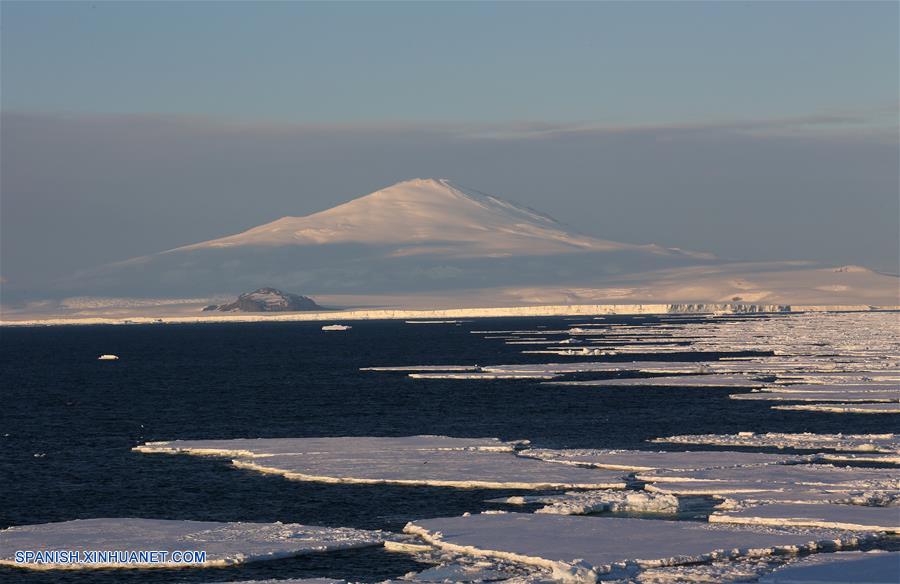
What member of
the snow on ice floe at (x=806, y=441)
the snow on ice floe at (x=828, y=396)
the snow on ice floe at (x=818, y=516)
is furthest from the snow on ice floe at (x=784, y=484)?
the snow on ice floe at (x=828, y=396)

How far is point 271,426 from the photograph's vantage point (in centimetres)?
5462

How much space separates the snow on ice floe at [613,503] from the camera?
101ft

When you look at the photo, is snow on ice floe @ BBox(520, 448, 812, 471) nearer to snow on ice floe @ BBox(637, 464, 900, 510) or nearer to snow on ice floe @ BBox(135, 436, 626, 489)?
snow on ice floe @ BBox(135, 436, 626, 489)

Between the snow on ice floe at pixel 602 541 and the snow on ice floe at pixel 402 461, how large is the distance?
521cm

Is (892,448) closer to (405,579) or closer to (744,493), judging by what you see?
(744,493)

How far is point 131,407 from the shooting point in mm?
66312

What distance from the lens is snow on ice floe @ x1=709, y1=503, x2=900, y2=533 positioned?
28250mm

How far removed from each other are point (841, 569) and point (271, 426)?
109 ft

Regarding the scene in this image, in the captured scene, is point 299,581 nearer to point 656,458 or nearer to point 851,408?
point 656,458

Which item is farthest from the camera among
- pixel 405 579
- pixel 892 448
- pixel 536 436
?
pixel 536 436

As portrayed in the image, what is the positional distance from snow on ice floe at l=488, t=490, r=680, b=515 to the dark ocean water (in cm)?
193

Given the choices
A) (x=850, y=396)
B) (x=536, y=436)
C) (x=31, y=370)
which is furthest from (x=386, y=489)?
(x=31, y=370)

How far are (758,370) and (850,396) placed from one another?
789 inches

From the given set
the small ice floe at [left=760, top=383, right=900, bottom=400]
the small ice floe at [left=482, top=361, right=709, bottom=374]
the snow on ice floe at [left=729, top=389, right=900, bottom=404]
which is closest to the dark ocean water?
the snow on ice floe at [left=729, top=389, right=900, bottom=404]
